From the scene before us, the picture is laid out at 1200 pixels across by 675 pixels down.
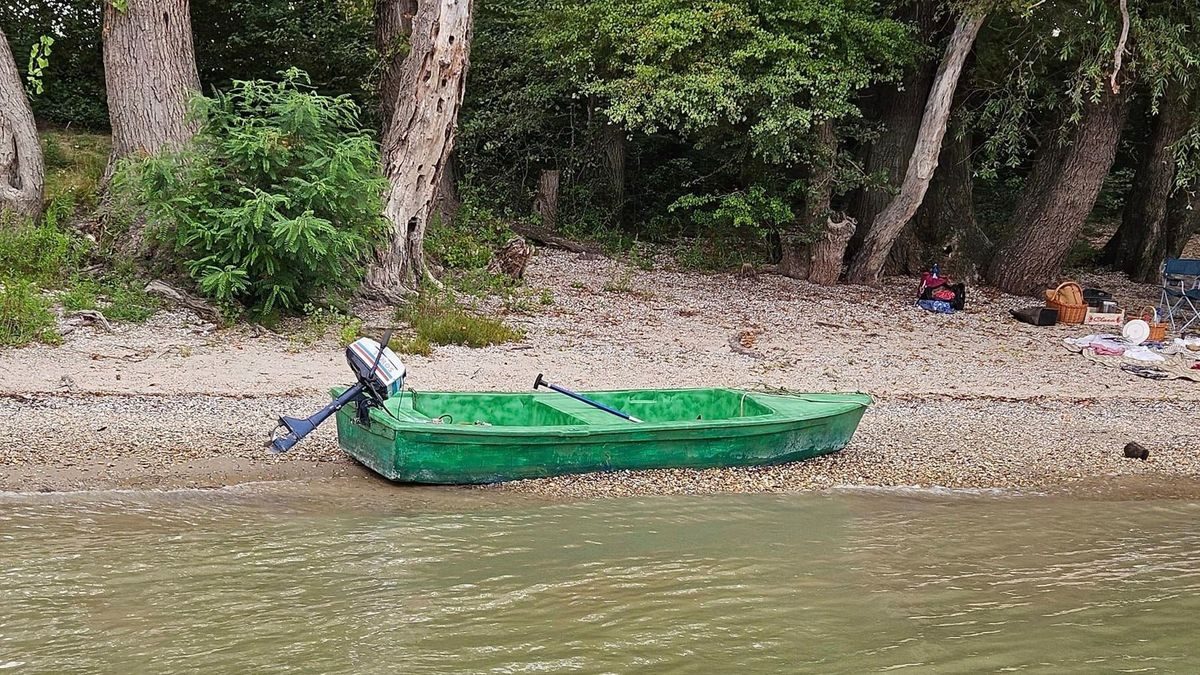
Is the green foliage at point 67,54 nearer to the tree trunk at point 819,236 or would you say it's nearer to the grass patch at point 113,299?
the grass patch at point 113,299

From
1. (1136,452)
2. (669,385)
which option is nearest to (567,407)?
(669,385)

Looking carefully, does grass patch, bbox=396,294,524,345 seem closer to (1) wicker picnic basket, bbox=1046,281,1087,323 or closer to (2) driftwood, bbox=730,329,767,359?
(2) driftwood, bbox=730,329,767,359

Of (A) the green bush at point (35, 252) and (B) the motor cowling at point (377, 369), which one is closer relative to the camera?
(B) the motor cowling at point (377, 369)

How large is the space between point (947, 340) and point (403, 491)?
7388mm

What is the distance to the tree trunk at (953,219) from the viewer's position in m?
16.3

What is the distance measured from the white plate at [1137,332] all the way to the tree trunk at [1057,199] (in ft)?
10.1

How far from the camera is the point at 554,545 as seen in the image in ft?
21.2

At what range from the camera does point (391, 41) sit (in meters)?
14.8

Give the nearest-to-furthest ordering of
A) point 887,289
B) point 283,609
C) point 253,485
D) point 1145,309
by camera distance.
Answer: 1. point 283,609
2. point 253,485
3. point 1145,309
4. point 887,289

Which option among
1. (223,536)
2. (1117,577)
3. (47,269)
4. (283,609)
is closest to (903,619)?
(1117,577)

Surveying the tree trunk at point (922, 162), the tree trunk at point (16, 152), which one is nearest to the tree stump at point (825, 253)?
the tree trunk at point (922, 162)

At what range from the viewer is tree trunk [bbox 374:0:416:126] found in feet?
47.7

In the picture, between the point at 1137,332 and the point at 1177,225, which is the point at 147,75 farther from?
the point at 1177,225

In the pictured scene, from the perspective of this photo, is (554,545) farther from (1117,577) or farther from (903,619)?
(1117,577)
